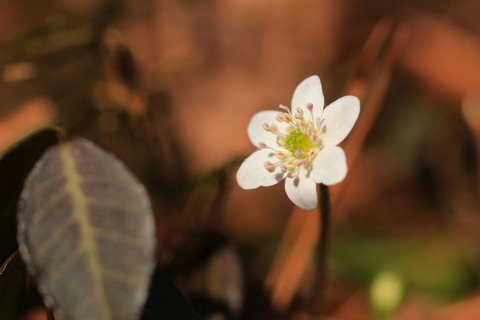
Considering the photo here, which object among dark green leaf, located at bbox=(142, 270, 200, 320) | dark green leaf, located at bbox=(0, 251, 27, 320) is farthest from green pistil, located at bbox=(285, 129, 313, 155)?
dark green leaf, located at bbox=(0, 251, 27, 320)

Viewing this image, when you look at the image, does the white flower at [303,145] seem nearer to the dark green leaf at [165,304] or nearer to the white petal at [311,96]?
the white petal at [311,96]

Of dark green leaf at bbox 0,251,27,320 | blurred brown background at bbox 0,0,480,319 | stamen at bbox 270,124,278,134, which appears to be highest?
stamen at bbox 270,124,278,134

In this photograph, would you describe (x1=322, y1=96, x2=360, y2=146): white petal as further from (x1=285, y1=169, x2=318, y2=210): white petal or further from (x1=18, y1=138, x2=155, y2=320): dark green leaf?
(x1=18, y1=138, x2=155, y2=320): dark green leaf

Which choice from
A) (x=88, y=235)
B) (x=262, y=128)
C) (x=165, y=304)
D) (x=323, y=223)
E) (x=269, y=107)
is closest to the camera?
(x=88, y=235)

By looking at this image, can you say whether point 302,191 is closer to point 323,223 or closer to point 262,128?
point 323,223

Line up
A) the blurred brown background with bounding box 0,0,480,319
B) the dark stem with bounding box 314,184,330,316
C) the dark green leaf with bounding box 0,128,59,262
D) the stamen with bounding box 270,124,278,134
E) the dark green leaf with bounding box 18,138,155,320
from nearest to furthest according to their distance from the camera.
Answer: the dark green leaf with bounding box 18,138,155,320, the dark green leaf with bounding box 0,128,59,262, the dark stem with bounding box 314,184,330,316, the stamen with bounding box 270,124,278,134, the blurred brown background with bounding box 0,0,480,319

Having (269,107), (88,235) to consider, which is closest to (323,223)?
(88,235)
